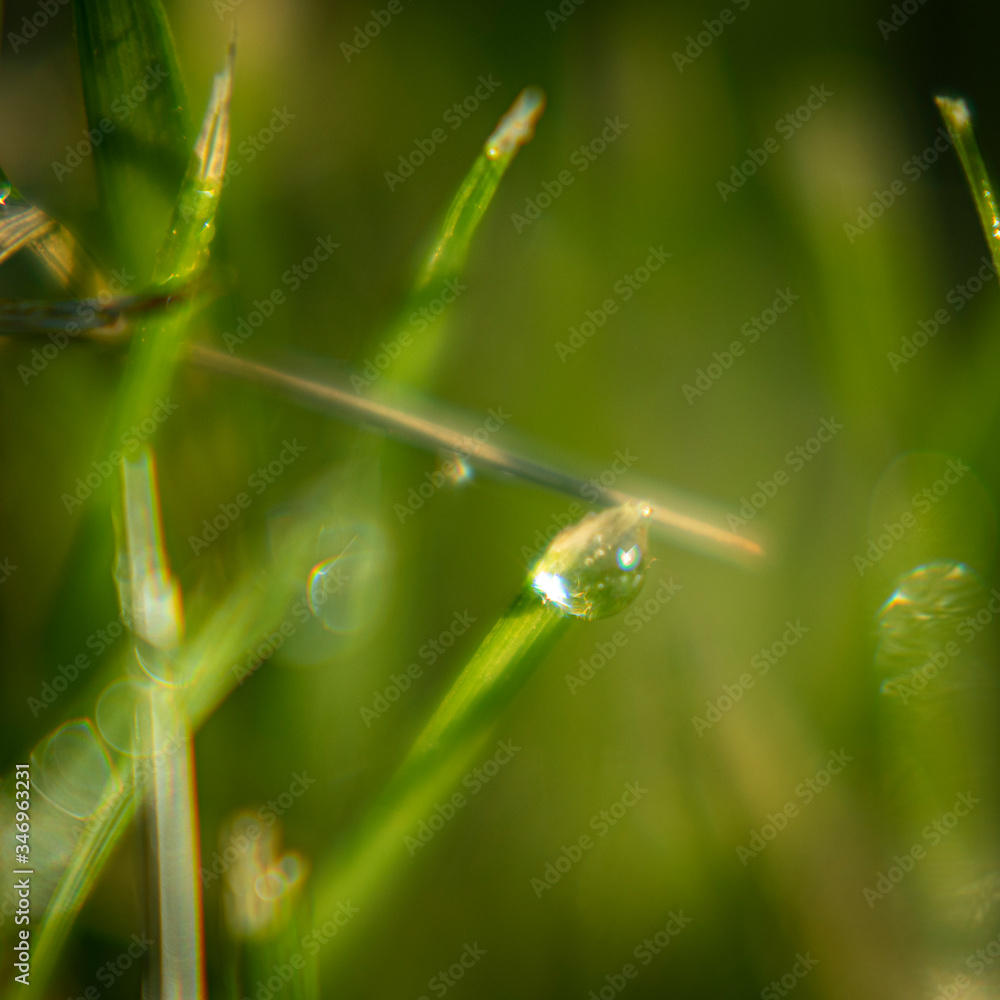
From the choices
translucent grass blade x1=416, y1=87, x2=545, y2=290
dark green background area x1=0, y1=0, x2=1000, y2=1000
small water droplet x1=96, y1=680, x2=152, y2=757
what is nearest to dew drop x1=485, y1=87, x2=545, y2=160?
dark green background area x1=0, y1=0, x2=1000, y2=1000

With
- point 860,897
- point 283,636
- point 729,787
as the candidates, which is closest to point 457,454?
point 283,636

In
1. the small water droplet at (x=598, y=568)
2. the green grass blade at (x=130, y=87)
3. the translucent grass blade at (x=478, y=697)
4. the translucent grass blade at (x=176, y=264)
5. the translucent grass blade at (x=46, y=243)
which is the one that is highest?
the green grass blade at (x=130, y=87)

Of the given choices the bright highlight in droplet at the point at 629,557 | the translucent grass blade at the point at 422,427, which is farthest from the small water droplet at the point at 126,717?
the bright highlight in droplet at the point at 629,557

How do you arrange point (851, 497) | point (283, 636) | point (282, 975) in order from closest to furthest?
point (282, 975) → point (283, 636) → point (851, 497)

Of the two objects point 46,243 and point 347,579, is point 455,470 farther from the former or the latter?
point 46,243

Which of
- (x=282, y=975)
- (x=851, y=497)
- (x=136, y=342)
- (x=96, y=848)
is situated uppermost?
(x=136, y=342)

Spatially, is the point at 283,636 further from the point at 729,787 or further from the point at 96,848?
the point at 729,787

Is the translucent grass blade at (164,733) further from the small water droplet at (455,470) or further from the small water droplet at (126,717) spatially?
the small water droplet at (455,470)
